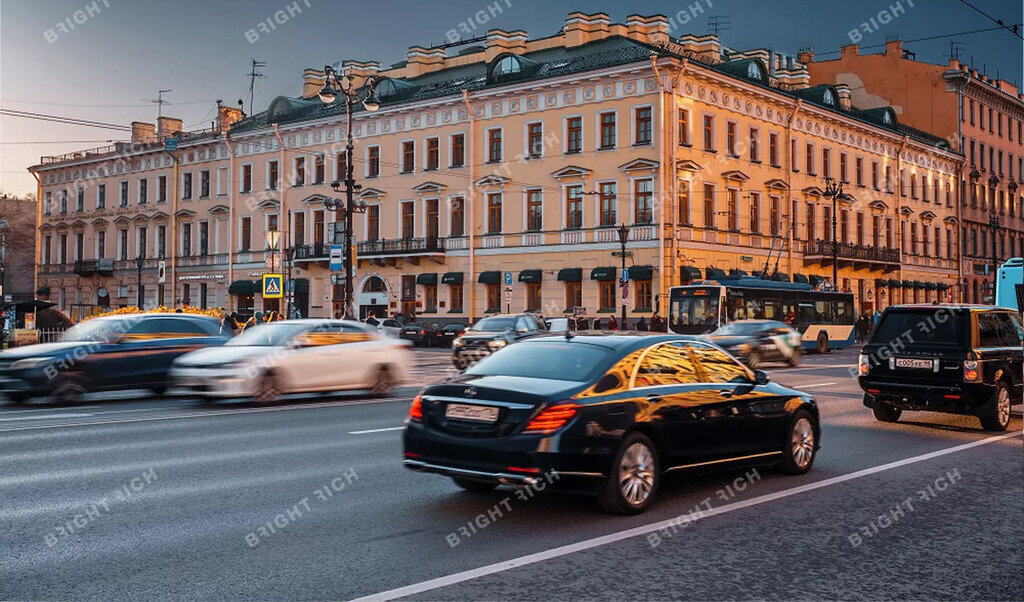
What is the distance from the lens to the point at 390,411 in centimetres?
1647

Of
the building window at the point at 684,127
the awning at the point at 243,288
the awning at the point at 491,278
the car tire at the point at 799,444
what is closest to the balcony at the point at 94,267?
the awning at the point at 243,288

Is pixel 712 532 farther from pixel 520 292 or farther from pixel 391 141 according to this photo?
pixel 391 141

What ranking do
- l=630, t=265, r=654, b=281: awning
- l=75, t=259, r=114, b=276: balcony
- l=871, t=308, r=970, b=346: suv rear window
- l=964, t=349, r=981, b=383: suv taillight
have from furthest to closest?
l=75, t=259, r=114, b=276: balcony < l=630, t=265, r=654, b=281: awning < l=871, t=308, r=970, b=346: suv rear window < l=964, t=349, r=981, b=383: suv taillight

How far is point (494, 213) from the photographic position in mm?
54656

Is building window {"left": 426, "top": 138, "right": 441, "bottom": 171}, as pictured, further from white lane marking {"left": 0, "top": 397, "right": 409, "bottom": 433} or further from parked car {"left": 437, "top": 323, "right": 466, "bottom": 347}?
white lane marking {"left": 0, "top": 397, "right": 409, "bottom": 433}

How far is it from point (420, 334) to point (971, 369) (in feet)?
121

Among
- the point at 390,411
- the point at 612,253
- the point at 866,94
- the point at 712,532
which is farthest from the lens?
the point at 866,94

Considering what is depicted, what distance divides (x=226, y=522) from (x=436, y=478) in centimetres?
244

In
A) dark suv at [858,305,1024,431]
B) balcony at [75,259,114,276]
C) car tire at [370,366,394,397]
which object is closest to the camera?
dark suv at [858,305,1024,431]

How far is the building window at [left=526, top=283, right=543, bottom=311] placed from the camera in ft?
172

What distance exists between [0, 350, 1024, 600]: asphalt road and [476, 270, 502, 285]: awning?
40.9 m

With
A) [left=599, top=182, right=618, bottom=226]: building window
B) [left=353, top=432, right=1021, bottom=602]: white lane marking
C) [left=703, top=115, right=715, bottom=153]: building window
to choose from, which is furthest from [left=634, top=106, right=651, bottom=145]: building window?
Result: [left=353, top=432, right=1021, bottom=602]: white lane marking

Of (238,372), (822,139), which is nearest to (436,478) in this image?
(238,372)

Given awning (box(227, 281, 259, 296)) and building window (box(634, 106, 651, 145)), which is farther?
awning (box(227, 281, 259, 296))
